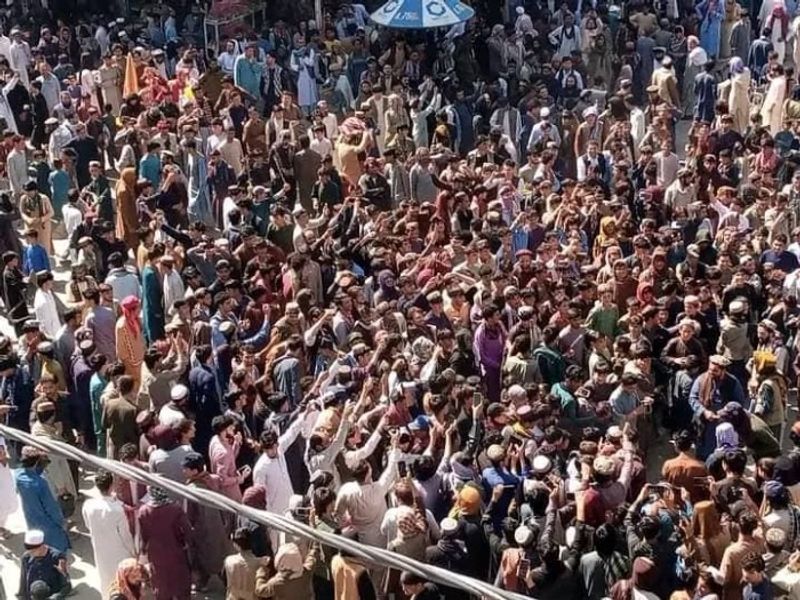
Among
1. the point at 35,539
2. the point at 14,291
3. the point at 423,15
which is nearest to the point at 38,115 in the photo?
the point at 14,291

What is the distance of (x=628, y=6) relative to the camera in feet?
60.7

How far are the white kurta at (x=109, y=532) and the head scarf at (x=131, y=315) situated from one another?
7.68 feet

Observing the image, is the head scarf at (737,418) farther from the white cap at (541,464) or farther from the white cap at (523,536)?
the white cap at (523,536)

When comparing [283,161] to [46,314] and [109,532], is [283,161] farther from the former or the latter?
[109,532]

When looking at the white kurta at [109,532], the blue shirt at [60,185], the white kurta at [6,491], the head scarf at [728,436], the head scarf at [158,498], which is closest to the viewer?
the head scarf at [158,498]

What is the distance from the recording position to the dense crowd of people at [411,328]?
24.9ft

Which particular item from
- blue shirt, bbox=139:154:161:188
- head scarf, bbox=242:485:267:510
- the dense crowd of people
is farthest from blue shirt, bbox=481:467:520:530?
blue shirt, bbox=139:154:161:188

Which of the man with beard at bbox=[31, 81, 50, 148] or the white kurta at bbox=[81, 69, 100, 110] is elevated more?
the white kurta at bbox=[81, 69, 100, 110]

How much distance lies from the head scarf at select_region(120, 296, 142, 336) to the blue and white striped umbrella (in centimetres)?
885

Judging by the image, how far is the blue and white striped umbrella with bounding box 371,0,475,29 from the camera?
17922 millimetres

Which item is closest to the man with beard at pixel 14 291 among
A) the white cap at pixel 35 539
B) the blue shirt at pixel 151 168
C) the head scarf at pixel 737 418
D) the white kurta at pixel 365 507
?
the blue shirt at pixel 151 168

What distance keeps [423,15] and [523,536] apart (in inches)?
473

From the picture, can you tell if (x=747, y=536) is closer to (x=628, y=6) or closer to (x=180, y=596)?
(x=180, y=596)

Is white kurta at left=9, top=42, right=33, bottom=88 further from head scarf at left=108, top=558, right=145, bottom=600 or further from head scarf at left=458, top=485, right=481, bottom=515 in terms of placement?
head scarf at left=458, top=485, right=481, bottom=515
